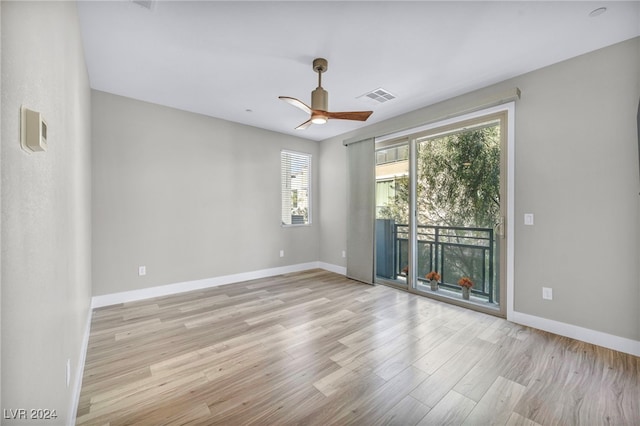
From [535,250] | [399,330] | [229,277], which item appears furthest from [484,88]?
[229,277]

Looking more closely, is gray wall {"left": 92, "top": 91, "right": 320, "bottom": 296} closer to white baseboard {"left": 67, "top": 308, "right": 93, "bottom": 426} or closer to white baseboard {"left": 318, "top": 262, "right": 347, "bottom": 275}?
white baseboard {"left": 318, "top": 262, "right": 347, "bottom": 275}

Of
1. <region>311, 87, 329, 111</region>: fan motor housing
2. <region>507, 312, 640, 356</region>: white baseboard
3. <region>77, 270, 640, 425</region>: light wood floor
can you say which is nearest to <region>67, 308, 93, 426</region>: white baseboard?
<region>77, 270, 640, 425</region>: light wood floor

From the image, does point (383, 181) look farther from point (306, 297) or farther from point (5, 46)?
point (5, 46)

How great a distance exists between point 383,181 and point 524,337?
8.96 ft

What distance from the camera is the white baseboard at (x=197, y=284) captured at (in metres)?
3.38

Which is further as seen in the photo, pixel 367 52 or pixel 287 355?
pixel 367 52

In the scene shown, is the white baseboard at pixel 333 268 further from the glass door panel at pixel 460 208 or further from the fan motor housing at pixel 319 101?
the fan motor housing at pixel 319 101

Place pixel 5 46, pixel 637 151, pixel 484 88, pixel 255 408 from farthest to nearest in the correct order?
pixel 484 88 < pixel 637 151 < pixel 255 408 < pixel 5 46

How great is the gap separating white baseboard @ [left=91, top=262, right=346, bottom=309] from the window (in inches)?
36.0

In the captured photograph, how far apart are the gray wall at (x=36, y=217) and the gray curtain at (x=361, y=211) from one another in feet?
12.2

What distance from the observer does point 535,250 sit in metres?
2.82

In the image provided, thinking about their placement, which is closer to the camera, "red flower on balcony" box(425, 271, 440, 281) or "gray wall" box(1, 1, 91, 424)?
"gray wall" box(1, 1, 91, 424)

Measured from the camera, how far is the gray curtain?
4.46 m

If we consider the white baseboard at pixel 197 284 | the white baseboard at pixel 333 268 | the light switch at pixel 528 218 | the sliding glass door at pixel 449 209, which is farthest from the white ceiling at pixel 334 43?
the white baseboard at pixel 333 268
